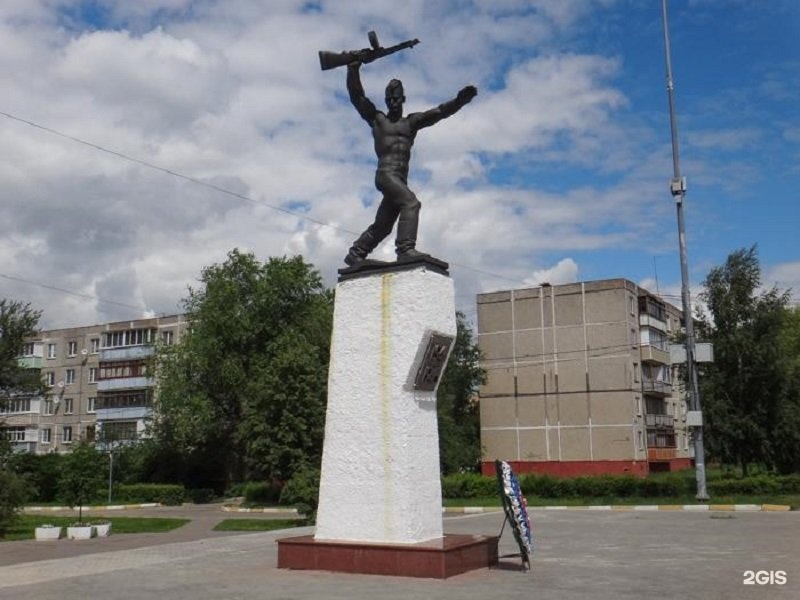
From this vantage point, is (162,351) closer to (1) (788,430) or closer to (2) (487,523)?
(2) (487,523)

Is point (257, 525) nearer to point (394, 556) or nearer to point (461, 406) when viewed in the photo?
point (394, 556)

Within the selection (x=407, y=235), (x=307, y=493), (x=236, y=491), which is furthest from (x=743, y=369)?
(x=236, y=491)

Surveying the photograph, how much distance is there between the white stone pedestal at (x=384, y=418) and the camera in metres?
9.59

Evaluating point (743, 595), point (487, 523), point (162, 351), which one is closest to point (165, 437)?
point (162, 351)

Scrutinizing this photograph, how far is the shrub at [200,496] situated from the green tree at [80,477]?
17.3 meters

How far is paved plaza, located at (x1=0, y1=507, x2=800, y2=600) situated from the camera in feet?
26.8

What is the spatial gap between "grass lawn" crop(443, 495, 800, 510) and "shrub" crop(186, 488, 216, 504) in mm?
13968

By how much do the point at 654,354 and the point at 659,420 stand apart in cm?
384

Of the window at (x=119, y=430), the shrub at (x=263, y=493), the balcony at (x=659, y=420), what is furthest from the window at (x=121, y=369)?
the balcony at (x=659, y=420)

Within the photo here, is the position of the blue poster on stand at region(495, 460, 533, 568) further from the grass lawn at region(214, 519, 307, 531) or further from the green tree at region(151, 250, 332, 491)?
the green tree at region(151, 250, 332, 491)

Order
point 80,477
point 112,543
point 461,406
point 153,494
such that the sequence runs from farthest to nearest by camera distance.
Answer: point 461,406 → point 153,494 → point 80,477 → point 112,543

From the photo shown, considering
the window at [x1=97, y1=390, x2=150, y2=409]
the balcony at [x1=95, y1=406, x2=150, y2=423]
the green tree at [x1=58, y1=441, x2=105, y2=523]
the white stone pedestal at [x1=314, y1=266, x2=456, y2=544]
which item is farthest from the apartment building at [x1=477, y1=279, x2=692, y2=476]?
the white stone pedestal at [x1=314, y1=266, x2=456, y2=544]

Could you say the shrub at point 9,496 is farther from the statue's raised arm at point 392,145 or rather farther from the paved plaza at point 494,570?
the statue's raised arm at point 392,145

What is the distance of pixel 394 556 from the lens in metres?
9.12
